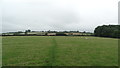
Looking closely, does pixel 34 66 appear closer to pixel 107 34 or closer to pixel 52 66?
pixel 52 66

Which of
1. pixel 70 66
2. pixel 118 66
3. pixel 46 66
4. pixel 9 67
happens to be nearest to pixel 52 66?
pixel 46 66

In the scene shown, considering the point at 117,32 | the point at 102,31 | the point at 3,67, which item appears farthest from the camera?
the point at 102,31

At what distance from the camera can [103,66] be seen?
9.94 m

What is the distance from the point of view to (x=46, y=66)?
9.62 meters

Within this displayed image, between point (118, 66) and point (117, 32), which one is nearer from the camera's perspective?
point (118, 66)

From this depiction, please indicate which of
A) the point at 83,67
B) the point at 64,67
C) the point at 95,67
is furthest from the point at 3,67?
the point at 95,67

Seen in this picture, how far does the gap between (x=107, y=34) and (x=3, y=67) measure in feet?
341

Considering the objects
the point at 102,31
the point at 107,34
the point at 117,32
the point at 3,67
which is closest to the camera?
the point at 3,67

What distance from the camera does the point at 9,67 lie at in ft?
31.4

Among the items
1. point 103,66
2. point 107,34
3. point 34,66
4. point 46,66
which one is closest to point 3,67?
point 34,66

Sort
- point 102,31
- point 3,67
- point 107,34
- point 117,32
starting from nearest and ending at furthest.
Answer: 1. point 3,67
2. point 117,32
3. point 107,34
4. point 102,31

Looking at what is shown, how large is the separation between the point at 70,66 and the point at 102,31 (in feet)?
352

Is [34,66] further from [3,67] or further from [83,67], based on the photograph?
[83,67]

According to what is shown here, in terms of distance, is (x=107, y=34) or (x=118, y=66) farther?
(x=107, y=34)
